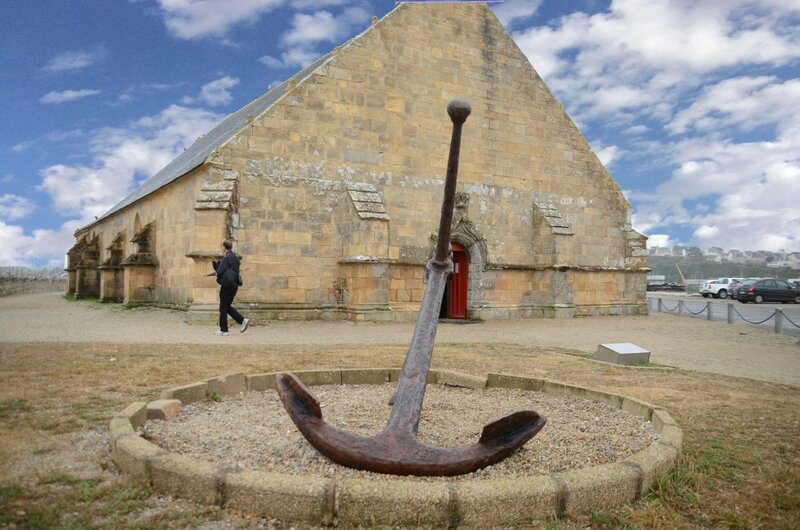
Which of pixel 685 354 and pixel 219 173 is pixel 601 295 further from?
pixel 219 173

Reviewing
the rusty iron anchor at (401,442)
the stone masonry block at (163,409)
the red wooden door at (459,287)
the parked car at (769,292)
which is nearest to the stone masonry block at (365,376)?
the stone masonry block at (163,409)

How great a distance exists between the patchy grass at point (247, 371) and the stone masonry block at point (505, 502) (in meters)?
0.10

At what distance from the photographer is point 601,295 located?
62.9 feet

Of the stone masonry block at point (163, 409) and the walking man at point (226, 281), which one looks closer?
the stone masonry block at point (163, 409)

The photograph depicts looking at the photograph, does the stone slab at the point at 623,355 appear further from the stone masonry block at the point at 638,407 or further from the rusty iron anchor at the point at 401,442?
the rusty iron anchor at the point at 401,442

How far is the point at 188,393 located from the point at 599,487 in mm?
3624

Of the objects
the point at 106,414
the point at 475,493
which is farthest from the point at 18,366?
the point at 475,493

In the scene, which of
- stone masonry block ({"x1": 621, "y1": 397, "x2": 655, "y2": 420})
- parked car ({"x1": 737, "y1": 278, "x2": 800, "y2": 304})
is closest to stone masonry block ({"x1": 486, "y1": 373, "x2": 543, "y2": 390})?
stone masonry block ({"x1": 621, "y1": 397, "x2": 655, "y2": 420})

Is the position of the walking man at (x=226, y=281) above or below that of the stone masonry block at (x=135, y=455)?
above

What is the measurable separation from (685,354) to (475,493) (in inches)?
353

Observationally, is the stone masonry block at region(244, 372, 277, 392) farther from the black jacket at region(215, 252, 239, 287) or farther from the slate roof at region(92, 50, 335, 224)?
the slate roof at region(92, 50, 335, 224)

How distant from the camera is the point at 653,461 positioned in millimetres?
3334

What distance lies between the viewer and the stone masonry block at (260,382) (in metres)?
5.69

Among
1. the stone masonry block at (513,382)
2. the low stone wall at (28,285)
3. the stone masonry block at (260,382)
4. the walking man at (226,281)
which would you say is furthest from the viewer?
the low stone wall at (28,285)
